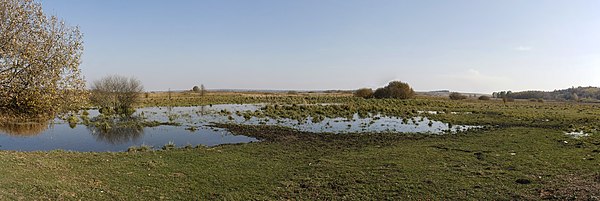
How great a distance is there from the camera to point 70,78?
1490 centimetres

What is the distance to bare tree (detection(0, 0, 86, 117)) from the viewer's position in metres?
12.7

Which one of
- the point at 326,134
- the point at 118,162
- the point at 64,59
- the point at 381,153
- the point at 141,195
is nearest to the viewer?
the point at 141,195

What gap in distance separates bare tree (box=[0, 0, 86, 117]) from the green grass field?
95.1 inches

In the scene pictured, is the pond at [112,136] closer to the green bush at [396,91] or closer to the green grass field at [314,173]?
the green grass field at [314,173]

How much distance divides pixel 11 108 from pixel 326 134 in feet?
67.2

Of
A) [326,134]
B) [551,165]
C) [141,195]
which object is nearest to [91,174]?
[141,195]

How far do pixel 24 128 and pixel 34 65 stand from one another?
20.6 meters

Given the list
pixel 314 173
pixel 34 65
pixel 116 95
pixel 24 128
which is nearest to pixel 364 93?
pixel 116 95

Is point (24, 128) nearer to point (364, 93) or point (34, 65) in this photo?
point (34, 65)

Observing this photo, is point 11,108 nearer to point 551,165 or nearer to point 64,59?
point 64,59

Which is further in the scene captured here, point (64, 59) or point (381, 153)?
point (381, 153)

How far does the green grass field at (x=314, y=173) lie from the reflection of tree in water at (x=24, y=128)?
533 inches

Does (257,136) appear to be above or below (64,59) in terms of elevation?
below

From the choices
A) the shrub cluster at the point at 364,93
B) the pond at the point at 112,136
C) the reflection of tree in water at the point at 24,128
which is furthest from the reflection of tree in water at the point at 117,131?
the shrub cluster at the point at 364,93
